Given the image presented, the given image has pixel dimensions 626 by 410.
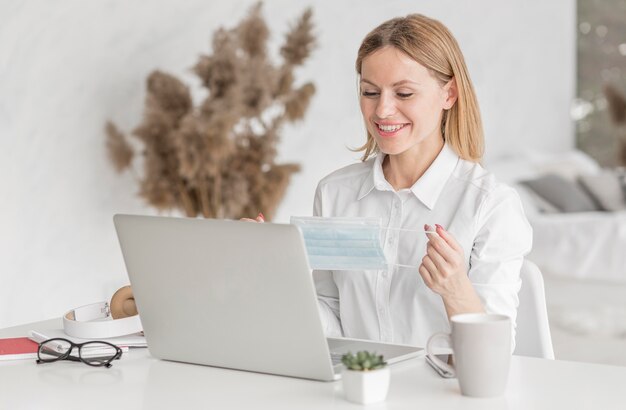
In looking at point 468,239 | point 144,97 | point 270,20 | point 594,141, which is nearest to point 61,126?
point 144,97

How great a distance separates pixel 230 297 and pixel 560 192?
13.2ft

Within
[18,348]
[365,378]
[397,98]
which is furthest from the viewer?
[397,98]

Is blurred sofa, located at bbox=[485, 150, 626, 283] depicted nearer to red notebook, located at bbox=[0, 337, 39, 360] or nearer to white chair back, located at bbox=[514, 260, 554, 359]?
white chair back, located at bbox=[514, 260, 554, 359]

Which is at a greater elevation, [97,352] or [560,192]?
[97,352]

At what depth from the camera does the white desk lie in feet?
4.16

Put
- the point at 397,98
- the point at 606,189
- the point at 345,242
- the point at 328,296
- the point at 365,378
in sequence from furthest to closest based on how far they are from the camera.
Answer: the point at 606,189
the point at 328,296
the point at 397,98
the point at 345,242
the point at 365,378

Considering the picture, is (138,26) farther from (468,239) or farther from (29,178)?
(468,239)

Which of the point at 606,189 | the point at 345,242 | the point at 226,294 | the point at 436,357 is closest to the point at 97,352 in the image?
the point at 226,294

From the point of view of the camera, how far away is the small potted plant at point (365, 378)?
1.25 meters

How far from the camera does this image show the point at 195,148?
3.47 meters

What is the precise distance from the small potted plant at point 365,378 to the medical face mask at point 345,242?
0.26m

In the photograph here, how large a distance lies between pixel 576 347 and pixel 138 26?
7.17 feet

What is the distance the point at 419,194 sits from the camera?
6.15 ft

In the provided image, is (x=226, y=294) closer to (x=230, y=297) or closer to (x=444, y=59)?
(x=230, y=297)
